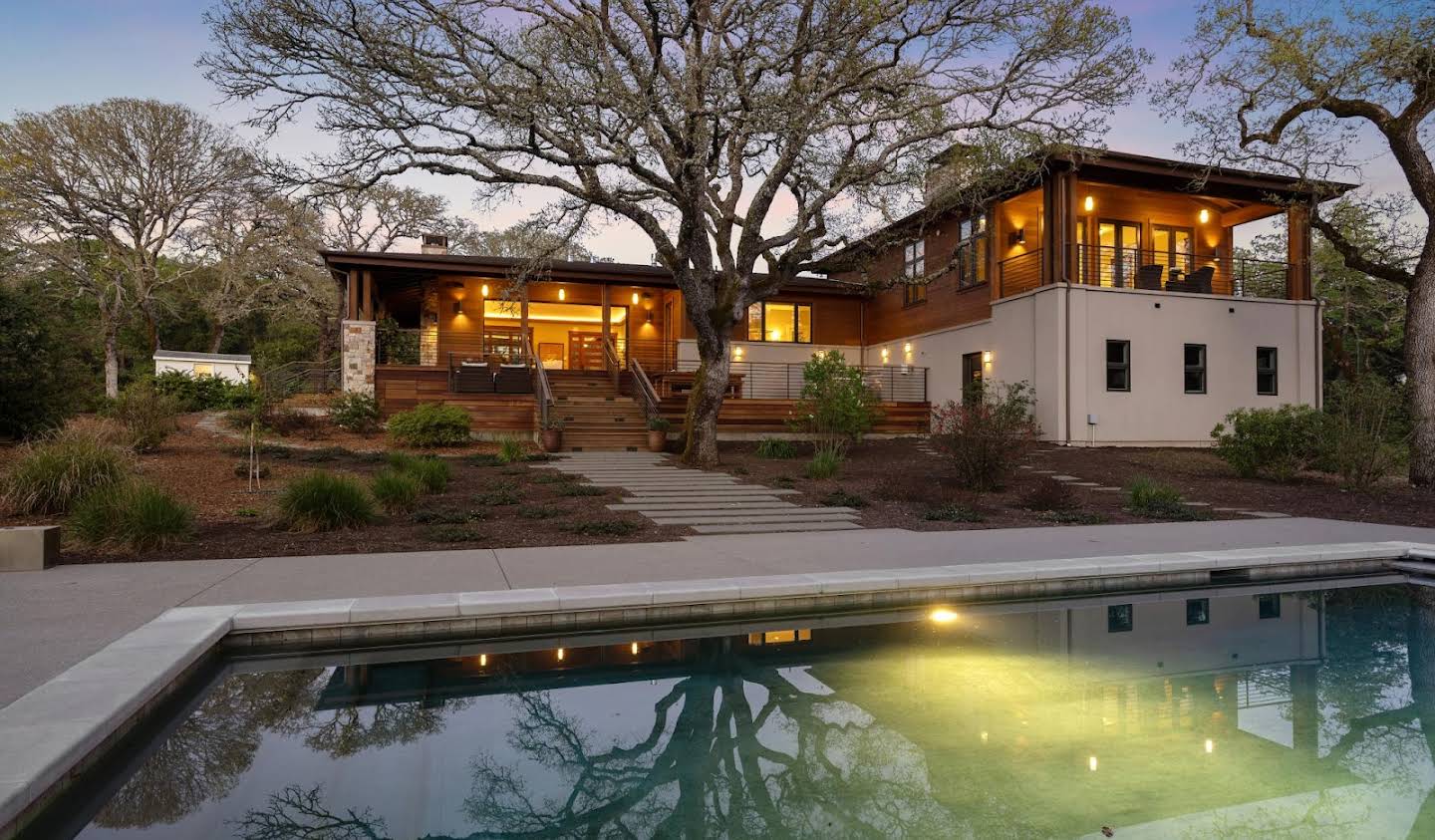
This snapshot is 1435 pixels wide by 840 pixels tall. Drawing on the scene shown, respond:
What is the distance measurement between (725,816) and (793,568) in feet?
11.2

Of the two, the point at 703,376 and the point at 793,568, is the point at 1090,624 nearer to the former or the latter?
the point at 793,568

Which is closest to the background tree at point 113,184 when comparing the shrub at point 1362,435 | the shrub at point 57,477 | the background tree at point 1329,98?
the shrub at point 57,477

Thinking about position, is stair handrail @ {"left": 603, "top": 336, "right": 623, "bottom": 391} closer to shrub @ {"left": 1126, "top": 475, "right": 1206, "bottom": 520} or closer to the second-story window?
the second-story window

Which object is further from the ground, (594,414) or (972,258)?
(972,258)

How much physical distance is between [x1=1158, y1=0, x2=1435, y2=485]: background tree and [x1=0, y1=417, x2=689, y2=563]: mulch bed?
13.1 meters

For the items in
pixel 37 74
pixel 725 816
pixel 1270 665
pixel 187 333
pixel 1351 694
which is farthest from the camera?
pixel 187 333

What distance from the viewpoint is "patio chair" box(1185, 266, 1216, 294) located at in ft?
62.2

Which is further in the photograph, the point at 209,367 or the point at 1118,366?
the point at 209,367

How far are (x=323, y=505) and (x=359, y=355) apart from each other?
1298 centimetres

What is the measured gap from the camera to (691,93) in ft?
38.2

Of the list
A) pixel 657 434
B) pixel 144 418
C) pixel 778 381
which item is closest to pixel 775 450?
pixel 657 434

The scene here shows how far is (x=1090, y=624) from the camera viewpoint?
587cm

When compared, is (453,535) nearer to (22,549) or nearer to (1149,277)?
(22,549)

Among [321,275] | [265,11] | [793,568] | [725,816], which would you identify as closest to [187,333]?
[321,275]
